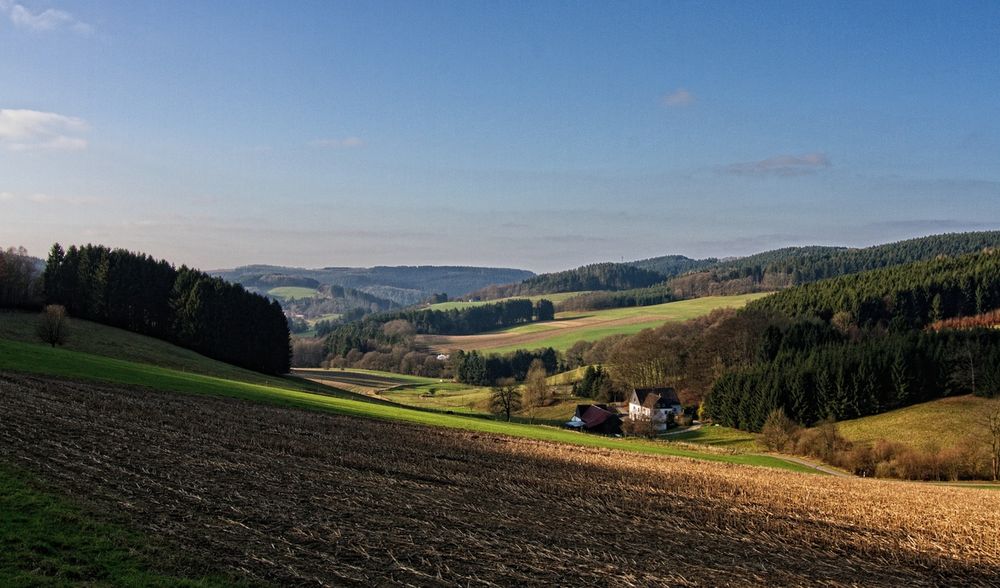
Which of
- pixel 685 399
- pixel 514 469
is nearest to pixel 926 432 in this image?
pixel 685 399

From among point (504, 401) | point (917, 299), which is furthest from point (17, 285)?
point (917, 299)

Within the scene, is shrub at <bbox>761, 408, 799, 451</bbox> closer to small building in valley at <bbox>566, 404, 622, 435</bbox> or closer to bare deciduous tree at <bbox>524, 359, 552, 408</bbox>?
small building in valley at <bbox>566, 404, 622, 435</bbox>

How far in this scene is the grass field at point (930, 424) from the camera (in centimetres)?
6241

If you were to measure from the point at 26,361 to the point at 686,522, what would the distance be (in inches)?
1678

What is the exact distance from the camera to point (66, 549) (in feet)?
42.6

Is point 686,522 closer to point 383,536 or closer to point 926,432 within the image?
point 383,536

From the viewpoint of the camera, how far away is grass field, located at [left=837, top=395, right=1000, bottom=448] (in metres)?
62.4

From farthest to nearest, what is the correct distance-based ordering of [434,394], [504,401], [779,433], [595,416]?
[434,394]
[504,401]
[595,416]
[779,433]

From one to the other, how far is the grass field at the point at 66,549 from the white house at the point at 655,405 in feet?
279

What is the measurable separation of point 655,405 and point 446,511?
3242 inches

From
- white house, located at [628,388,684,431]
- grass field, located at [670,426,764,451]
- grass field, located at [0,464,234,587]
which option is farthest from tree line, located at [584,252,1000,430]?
grass field, located at [0,464,234,587]

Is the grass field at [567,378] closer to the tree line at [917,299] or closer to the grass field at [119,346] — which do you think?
the tree line at [917,299]

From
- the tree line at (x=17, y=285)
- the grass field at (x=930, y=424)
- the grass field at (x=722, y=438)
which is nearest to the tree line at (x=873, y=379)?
the grass field at (x=930, y=424)

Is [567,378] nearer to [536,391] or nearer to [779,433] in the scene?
[536,391]
